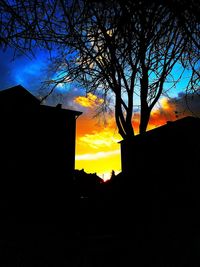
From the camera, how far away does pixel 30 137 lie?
13.5 m

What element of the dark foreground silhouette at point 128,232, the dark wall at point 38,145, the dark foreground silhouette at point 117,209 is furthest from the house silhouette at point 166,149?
the dark wall at point 38,145

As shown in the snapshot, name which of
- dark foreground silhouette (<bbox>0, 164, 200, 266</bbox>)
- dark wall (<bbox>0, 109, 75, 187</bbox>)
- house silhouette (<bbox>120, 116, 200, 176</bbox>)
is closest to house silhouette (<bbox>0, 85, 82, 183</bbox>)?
dark wall (<bbox>0, 109, 75, 187</bbox>)

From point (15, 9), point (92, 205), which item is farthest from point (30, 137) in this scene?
point (15, 9)

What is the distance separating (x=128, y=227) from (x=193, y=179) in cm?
233

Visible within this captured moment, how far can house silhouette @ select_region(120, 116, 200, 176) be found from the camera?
20.9 feet

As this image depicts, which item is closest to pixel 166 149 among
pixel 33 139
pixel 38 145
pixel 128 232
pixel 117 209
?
pixel 117 209

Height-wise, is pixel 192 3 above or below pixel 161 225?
above

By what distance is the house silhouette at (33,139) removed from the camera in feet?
41.8

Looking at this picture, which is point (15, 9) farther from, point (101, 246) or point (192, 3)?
point (101, 246)

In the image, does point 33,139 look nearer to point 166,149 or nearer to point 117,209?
point 117,209

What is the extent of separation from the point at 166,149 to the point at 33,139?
30.3ft

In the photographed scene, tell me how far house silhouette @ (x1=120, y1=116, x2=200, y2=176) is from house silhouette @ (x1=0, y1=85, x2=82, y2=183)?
22.9ft

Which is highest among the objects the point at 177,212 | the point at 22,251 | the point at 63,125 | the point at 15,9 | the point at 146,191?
the point at 63,125

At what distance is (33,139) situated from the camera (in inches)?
532
